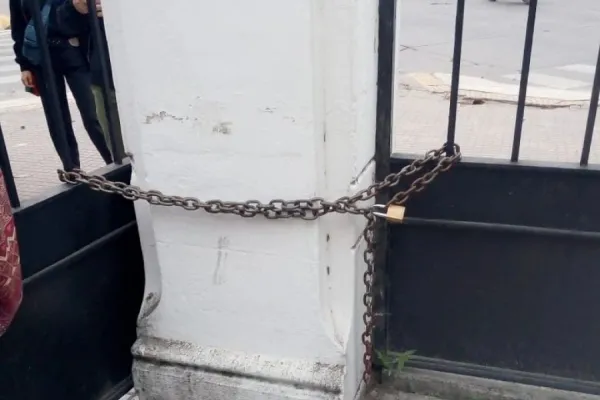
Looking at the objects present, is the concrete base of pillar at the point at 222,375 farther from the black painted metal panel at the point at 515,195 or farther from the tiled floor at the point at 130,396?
the black painted metal panel at the point at 515,195

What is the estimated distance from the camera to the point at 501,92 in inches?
319

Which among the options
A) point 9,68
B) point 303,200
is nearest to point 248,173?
point 303,200

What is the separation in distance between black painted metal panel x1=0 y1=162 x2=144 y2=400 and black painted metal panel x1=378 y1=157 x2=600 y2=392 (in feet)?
3.61

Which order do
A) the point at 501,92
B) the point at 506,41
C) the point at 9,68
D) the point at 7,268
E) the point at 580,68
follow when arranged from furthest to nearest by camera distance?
the point at 506,41, the point at 9,68, the point at 580,68, the point at 501,92, the point at 7,268

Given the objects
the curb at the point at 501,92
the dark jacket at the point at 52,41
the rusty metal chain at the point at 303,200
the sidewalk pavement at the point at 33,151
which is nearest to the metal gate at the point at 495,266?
the rusty metal chain at the point at 303,200

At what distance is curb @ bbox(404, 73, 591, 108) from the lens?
24.5 ft

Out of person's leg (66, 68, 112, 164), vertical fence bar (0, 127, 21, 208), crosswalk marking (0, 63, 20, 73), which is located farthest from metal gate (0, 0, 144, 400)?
crosswalk marking (0, 63, 20, 73)

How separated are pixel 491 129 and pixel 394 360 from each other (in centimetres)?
426

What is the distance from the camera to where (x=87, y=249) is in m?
2.38

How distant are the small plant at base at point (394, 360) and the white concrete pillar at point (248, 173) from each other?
0.16 meters

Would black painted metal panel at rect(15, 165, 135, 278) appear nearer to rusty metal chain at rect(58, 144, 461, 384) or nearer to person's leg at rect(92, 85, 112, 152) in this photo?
rusty metal chain at rect(58, 144, 461, 384)

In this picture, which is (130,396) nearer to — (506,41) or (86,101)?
(86,101)

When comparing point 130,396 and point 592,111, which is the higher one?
point 592,111

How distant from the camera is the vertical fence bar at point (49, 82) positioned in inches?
84.0
